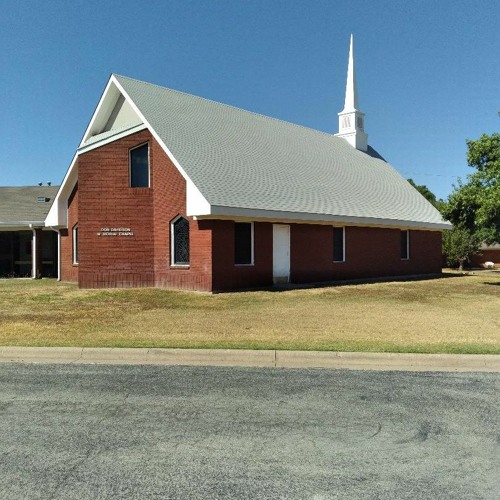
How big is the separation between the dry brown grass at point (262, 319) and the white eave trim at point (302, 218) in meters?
2.67

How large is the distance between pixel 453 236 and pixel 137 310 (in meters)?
29.7

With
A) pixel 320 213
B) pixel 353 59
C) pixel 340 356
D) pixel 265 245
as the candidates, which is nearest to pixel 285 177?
pixel 320 213

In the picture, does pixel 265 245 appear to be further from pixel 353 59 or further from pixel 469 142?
pixel 353 59

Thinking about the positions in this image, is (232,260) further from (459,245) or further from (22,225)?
(459,245)

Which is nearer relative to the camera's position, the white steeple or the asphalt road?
the asphalt road

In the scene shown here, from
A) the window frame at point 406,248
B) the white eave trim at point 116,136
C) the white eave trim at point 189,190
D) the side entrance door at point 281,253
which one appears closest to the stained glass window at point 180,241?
the white eave trim at point 189,190

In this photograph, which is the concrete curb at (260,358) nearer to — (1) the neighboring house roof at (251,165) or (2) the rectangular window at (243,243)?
(1) the neighboring house roof at (251,165)

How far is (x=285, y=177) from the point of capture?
23.1 meters

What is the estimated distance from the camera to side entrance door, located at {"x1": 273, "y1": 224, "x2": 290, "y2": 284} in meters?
20.9

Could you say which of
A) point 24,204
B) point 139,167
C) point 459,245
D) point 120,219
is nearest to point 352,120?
point 459,245

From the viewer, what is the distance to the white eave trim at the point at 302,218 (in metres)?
18.0

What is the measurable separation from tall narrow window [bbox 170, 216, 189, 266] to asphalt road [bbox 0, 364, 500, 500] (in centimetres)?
1208

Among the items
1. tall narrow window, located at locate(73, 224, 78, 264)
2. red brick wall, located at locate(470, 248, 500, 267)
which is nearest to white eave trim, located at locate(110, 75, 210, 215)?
tall narrow window, located at locate(73, 224, 78, 264)

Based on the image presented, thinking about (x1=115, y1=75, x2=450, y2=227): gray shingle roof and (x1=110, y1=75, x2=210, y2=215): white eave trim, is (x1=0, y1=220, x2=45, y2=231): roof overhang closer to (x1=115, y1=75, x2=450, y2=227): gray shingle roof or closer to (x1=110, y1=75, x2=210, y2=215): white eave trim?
(x1=115, y1=75, x2=450, y2=227): gray shingle roof
